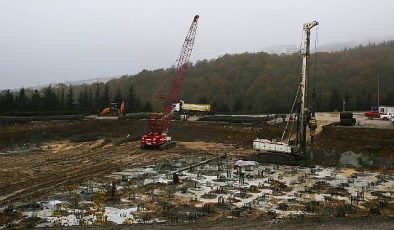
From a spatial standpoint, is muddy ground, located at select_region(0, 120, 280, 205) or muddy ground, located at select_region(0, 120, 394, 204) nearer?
muddy ground, located at select_region(0, 120, 280, 205)

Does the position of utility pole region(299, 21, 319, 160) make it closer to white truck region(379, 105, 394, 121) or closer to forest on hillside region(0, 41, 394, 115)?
white truck region(379, 105, 394, 121)

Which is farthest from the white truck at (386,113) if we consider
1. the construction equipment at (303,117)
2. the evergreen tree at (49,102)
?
the evergreen tree at (49,102)

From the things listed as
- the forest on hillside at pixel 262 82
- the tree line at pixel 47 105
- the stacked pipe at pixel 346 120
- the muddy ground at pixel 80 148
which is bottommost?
the muddy ground at pixel 80 148

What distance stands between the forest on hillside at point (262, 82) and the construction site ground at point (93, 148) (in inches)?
859

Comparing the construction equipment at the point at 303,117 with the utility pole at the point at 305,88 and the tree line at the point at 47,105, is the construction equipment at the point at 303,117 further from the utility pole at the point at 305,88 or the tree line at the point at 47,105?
the tree line at the point at 47,105

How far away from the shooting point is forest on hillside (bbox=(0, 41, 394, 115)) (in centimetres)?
8217

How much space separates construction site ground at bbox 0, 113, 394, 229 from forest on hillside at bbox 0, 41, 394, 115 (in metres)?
21.8

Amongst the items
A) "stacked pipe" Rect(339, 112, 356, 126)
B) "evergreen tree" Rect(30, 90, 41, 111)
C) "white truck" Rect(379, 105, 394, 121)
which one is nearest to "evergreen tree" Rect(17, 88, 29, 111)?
"evergreen tree" Rect(30, 90, 41, 111)

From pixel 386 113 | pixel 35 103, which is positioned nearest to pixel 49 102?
pixel 35 103

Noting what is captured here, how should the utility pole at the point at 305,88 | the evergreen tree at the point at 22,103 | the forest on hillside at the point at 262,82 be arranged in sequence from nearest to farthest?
the utility pole at the point at 305,88 → the evergreen tree at the point at 22,103 → the forest on hillside at the point at 262,82

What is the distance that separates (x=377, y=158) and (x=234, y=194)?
1353 cm

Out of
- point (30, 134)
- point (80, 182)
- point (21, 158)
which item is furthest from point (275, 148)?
point (30, 134)

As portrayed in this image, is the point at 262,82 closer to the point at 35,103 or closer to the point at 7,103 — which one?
the point at 35,103

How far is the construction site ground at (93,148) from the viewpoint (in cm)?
2344
